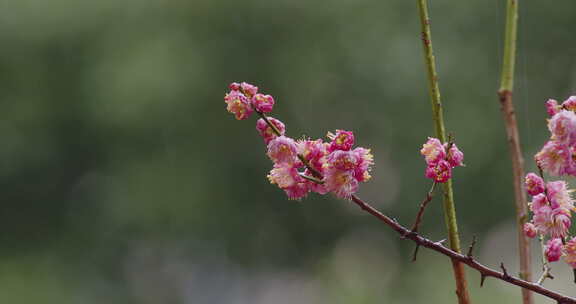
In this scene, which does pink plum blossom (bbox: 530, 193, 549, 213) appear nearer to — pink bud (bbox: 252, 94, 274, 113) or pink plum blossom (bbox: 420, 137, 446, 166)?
pink plum blossom (bbox: 420, 137, 446, 166)

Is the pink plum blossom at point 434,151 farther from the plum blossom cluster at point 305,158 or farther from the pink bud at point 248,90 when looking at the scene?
the pink bud at point 248,90

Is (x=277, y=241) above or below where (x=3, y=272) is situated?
above

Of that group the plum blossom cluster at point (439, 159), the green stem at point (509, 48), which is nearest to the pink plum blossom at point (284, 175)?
the plum blossom cluster at point (439, 159)

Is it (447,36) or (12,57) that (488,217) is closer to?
(447,36)

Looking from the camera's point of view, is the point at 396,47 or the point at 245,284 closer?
the point at 396,47

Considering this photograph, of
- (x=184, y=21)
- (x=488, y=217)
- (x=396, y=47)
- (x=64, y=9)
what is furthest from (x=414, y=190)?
(x=64, y=9)

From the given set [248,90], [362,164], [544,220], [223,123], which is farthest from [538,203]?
[223,123]
